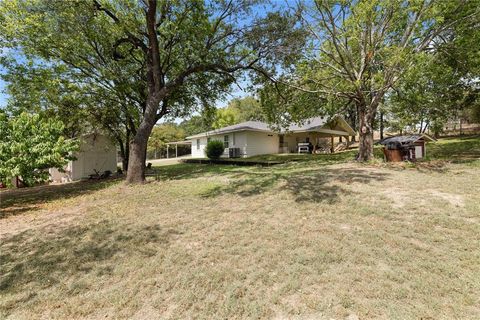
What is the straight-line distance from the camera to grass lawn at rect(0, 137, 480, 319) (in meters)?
2.77

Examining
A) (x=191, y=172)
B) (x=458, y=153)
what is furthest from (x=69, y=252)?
(x=458, y=153)

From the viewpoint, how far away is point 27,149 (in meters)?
7.10

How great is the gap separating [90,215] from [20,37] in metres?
9.05

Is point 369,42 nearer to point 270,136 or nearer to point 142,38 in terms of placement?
point 142,38

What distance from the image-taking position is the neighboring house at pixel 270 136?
73.3 ft

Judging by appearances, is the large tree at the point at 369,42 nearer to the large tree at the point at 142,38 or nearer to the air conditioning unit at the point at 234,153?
the large tree at the point at 142,38

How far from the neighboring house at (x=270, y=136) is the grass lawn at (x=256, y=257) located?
15.6 m

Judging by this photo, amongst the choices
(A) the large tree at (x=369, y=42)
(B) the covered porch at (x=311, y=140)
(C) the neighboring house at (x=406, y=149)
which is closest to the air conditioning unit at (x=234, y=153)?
(B) the covered porch at (x=311, y=140)

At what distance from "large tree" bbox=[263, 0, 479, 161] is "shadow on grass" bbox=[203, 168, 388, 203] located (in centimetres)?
464

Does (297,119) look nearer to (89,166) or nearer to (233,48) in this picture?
(233,48)

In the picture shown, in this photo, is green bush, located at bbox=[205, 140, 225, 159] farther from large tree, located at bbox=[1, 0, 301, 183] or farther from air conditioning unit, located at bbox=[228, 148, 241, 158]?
large tree, located at bbox=[1, 0, 301, 183]

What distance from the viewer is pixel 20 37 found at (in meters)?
10.1

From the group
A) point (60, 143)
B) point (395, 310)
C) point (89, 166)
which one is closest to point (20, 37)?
point (60, 143)

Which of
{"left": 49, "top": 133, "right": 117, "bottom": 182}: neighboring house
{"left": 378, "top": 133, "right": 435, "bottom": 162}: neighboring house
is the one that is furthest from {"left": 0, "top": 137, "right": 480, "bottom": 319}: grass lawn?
{"left": 49, "top": 133, "right": 117, "bottom": 182}: neighboring house
